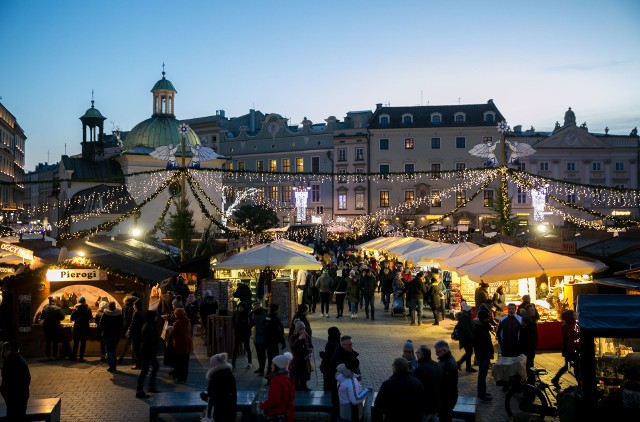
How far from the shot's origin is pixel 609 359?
850 cm

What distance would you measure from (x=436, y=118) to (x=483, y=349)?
58691mm

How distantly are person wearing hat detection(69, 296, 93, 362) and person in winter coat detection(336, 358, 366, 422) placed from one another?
763cm

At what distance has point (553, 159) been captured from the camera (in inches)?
2648

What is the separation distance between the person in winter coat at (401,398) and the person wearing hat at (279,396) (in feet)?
4.18

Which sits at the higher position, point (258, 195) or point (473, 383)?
point (258, 195)

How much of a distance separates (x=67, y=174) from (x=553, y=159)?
1770 inches

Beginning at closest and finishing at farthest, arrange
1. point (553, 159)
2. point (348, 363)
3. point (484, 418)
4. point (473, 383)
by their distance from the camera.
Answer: point (348, 363) → point (484, 418) → point (473, 383) → point (553, 159)

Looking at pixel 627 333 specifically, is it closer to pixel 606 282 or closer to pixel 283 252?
pixel 606 282

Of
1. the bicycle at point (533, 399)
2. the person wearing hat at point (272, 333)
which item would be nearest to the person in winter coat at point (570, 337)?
the bicycle at point (533, 399)

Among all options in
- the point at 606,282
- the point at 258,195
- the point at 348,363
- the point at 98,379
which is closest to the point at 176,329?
the point at 98,379

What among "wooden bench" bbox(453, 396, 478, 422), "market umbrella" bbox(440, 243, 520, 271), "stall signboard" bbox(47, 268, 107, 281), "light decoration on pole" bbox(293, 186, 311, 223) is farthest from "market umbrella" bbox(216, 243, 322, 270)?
"light decoration on pole" bbox(293, 186, 311, 223)

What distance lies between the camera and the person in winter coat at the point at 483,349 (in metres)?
11.1

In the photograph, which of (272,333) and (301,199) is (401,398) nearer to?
(272,333)

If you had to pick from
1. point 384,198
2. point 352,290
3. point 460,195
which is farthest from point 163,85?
point 352,290
